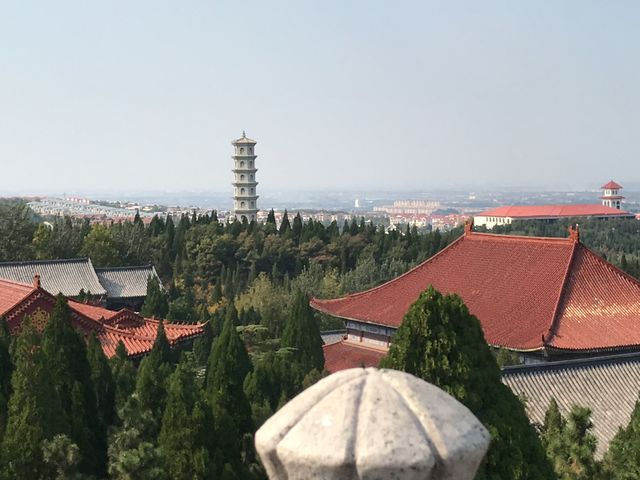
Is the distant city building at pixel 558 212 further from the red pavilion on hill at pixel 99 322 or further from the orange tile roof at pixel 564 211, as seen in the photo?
the red pavilion on hill at pixel 99 322

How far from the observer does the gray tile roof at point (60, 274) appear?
3128 centimetres

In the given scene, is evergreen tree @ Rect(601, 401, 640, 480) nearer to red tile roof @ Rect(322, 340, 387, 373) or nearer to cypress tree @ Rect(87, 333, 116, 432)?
cypress tree @ Rect(87, 333, 116, 432)

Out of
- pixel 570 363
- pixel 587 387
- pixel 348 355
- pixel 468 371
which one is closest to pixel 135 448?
pixel 468 371

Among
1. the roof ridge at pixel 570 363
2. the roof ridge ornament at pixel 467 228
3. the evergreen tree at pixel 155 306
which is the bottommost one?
the evergreen tree at pixel 155 306

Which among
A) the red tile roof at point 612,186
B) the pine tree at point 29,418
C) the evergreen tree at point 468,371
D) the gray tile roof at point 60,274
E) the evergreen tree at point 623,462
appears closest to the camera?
the evergreen tree at point 468,371

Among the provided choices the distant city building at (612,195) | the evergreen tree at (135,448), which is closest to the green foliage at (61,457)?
the evergreen tree at (135,448)

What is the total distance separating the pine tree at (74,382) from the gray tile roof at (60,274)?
66.0 feet

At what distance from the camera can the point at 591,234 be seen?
74.1 m

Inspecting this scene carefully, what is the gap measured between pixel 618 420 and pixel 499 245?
21.7 feet

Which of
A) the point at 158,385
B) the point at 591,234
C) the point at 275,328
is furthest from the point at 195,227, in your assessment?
the point at 591,234

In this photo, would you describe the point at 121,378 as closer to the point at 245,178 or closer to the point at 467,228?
the point at 467,228

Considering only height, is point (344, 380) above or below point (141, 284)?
above

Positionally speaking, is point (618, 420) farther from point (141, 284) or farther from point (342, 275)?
point (342, 275)

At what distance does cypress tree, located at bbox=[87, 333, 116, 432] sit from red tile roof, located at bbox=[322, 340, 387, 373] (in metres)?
7.29
